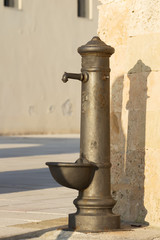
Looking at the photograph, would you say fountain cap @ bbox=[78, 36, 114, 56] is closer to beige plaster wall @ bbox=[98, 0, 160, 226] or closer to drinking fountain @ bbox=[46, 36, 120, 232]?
drinking fountain @ bbox=[46, 36, 120, 232]

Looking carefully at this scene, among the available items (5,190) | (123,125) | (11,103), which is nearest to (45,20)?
(11,103)

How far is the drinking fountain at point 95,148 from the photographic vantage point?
18.7 ft

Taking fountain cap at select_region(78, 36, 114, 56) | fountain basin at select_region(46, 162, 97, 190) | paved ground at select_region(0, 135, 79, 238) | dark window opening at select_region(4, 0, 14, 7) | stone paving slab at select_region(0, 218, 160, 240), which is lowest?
paved ground at select_region(0, 135, 79, 238)

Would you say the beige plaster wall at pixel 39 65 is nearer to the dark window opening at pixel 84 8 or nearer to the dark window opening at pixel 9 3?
Answer: the dark window opening at pixel 84 8

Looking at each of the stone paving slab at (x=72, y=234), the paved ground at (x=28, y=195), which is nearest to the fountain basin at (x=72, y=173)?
the stone paving slab at (x=72, y=234)

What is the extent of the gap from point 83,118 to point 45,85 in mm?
23806

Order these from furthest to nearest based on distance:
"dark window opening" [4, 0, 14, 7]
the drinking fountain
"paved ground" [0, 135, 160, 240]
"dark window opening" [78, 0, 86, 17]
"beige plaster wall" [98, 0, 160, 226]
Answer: "dark window opening" [78, 0, 86, 17] < "dark window opening" [4, 0, 14, 7] < "beige plaster wall" [98, 0, 160, 226] < the drinking fountain < "paved ground" [0, 135, 160, 240]

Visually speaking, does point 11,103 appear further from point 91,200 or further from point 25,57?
point 91,200

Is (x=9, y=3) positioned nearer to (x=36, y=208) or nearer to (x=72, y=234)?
(x=36, y=208)

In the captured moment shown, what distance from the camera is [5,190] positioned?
9000mm

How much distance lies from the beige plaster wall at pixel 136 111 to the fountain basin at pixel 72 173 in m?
0.66

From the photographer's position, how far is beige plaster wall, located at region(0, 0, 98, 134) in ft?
92.4

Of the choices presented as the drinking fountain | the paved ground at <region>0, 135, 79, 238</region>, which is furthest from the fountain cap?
the paved ground at <region>0, 135, 79, 238</region>

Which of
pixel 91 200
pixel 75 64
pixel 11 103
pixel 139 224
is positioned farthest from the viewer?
pixel 75 64
